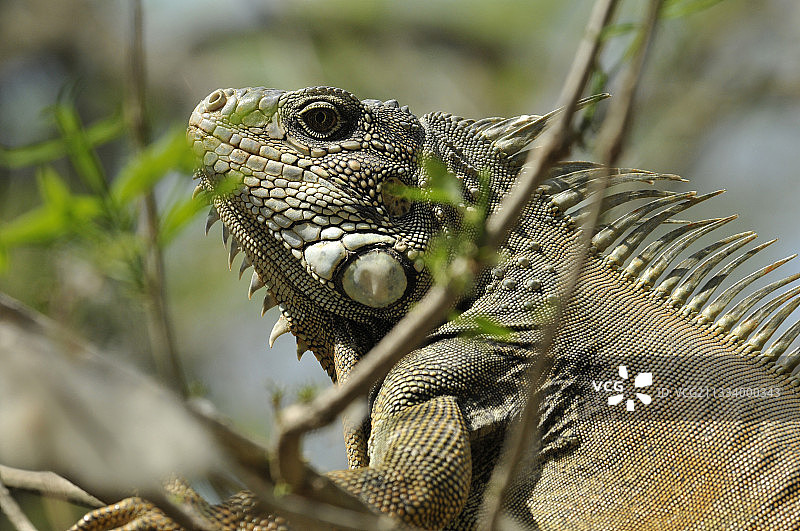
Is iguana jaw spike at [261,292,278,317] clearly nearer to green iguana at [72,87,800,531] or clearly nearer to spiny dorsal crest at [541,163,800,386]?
green iguana at [72,87,800,531]

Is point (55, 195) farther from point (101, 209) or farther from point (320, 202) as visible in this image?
point (320, 202)

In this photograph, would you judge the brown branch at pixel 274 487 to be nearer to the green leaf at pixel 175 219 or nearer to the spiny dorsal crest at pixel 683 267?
the green leaf at pixel 175 219

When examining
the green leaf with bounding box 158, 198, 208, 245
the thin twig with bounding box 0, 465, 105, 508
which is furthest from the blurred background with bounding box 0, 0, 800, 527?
the green leaf with bounding box 158, 198, 208, 245

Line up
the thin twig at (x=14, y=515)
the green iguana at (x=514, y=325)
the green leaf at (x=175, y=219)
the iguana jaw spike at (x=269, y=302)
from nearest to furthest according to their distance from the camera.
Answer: the green leaf at (x=175, y=219)
the thin twig at (x=14, y=515)
the green iguana at (x=514, y=325)
the iguana jaw spike at (x=269, y=302)

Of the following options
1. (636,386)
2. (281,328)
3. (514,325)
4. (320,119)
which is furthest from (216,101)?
(636,386)

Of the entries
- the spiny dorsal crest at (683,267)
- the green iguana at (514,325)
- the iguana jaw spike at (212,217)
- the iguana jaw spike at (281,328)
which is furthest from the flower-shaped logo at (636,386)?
the iguana jaw spike at (212,217)

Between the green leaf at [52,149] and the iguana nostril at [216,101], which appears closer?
the green leaf at [52,149]
